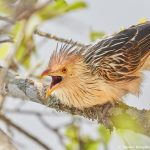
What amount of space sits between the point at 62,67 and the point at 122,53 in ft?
1.16

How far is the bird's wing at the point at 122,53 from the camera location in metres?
2.46

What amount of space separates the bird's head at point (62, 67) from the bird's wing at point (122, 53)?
0.08m

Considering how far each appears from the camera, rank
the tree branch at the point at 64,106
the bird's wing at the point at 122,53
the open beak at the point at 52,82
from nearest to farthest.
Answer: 1. the tree branch at the point at 64,106
2. the open beak at the point at 52,82
3. the bird's wing at the point at 122,53

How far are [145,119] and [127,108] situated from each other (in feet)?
0.47

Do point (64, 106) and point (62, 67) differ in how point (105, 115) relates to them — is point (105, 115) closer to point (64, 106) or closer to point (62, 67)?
point (64, 106)

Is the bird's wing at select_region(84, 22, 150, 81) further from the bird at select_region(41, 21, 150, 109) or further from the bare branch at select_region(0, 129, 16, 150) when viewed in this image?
the bare branch at select_region(0, 129, 16, 150)

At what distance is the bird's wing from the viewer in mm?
2457

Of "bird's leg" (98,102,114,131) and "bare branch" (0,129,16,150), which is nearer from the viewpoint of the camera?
"bare branch" (0,129,16,150)

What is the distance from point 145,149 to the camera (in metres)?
1.63

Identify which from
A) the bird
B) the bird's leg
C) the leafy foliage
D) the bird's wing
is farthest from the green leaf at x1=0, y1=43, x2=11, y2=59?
the bird's leg

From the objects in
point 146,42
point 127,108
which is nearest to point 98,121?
point 127,108

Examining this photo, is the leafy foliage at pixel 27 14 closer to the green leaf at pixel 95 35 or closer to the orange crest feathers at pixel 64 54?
the orange crest feathers at pixel 64 54

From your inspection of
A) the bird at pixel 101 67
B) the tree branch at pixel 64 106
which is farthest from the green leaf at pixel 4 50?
the bird at pixel 101 67

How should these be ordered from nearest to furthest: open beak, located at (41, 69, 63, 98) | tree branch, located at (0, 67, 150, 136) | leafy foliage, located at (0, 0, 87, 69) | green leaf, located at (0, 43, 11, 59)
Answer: leafy foliage, located at (0, 0, 87, 69) → tree branch, located at (0, 67, 150, 136) → open beak, located at (41, 69, 63, 98) → green leaf, located at (0, 43, 11, 59)
